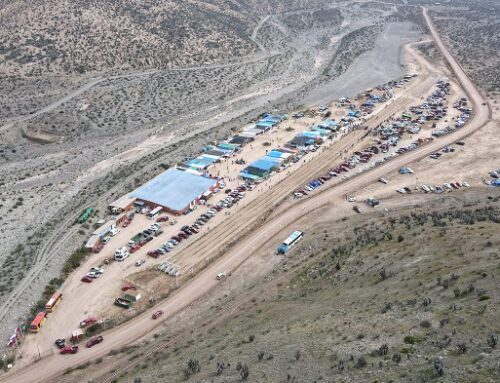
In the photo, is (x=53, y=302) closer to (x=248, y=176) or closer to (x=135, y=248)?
(x=135, y=248)

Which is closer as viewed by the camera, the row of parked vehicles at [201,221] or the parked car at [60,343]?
the parked car at [60,343]

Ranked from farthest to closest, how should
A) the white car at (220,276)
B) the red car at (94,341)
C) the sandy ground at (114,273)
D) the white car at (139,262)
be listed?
the white car at (139,262)
the white car at (220,276)
the sandy ground at (114,273)
the red car at (94,341)

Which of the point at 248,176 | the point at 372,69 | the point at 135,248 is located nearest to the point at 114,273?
the point at 135,248

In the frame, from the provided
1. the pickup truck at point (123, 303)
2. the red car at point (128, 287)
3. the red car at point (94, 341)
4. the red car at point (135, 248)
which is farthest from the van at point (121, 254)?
the red car at point (94, 341)

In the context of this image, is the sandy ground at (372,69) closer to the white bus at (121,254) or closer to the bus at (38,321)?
the white bus at (121,254)

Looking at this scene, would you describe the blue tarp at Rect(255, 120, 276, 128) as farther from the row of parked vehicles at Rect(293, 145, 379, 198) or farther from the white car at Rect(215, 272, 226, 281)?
the white car at Rect(215, 272, 226, 281)

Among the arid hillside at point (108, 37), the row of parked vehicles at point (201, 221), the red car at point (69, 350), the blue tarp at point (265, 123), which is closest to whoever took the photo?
the red car at point (69, 350)
